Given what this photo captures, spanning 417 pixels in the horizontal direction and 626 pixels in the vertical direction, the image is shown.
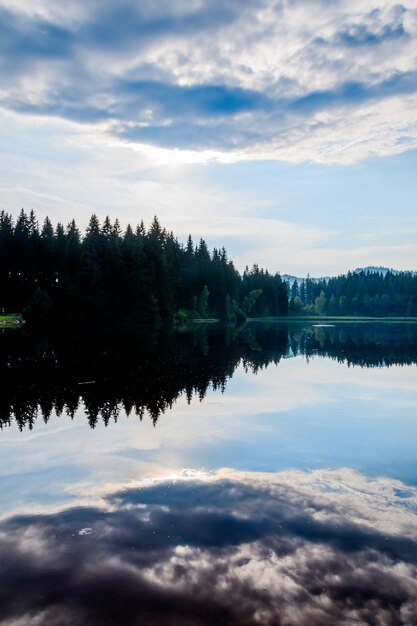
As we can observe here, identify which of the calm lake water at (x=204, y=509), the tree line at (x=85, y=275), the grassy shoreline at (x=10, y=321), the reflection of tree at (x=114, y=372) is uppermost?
the tree line at (x=85, y=275)

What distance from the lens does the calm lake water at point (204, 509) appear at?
304 inches

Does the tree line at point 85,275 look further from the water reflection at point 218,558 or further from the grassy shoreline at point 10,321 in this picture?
the water reflection at point 218,558

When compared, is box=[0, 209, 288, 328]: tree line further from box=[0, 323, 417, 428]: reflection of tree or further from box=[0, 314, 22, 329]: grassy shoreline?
box=[0, 323, 417, 428]: reflection of tree

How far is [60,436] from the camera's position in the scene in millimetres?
18516

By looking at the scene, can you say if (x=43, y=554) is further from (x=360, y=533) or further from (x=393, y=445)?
(x=393, y=445)

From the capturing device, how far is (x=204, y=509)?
37.6 feet

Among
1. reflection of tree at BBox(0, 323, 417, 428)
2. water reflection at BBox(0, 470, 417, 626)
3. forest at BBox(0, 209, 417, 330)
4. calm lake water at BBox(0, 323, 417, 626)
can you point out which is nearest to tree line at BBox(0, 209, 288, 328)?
forest at BBox(0, 209, 417, 330)

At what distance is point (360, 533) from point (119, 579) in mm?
5308

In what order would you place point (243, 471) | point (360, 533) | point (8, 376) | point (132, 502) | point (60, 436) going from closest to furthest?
1. point (360, 533)
2. point (132, 502)
3. point (243, 471)
4. point (60, 436)
5. point (8, 376)

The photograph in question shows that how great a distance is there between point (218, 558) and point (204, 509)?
2433 millimetres

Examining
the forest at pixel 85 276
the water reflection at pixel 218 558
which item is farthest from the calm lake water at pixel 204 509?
the forest at pixel 85 276

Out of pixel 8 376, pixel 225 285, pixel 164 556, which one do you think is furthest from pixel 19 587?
pixel 225 285

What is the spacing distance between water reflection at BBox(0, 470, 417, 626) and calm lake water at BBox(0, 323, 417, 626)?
3 centimetres

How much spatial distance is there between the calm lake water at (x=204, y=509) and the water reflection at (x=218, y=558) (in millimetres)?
33
